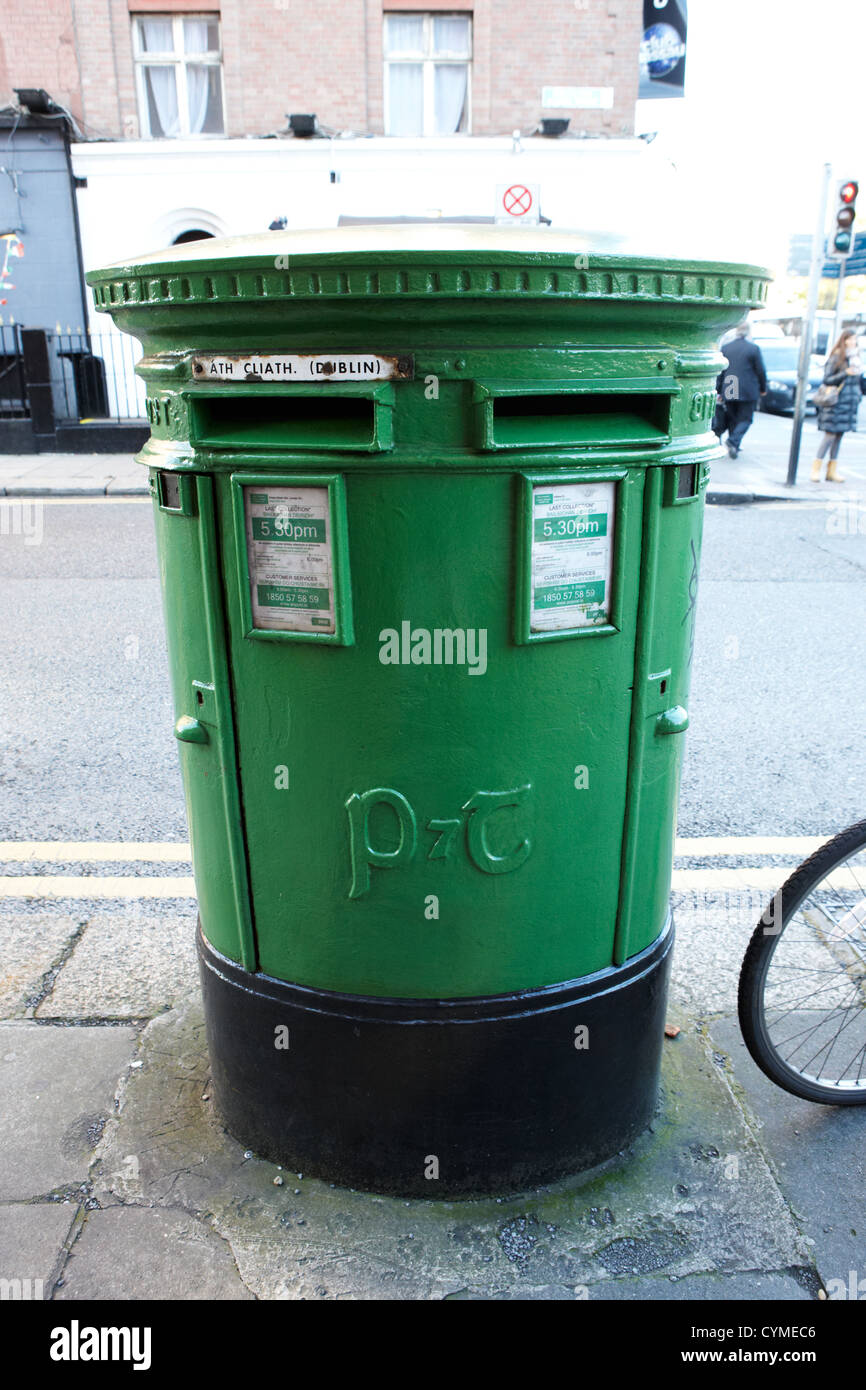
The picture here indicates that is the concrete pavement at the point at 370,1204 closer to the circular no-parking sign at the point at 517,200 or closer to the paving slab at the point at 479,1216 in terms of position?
the paving slab at the point at 479,1216

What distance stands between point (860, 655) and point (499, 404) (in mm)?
4596

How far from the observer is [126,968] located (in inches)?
117

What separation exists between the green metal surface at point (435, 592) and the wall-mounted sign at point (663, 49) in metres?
16.3

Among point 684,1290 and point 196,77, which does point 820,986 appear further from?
point 196,77

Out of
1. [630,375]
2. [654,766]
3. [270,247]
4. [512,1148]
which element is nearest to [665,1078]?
[512,1148]

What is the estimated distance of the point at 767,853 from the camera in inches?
144

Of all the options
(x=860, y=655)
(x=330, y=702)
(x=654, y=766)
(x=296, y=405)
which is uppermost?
(x=296, y=405)

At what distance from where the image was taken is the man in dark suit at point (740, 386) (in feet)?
41.0

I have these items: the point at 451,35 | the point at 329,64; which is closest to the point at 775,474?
the point at 451,35

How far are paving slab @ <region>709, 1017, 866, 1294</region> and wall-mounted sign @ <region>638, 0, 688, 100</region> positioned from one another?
1656 cm

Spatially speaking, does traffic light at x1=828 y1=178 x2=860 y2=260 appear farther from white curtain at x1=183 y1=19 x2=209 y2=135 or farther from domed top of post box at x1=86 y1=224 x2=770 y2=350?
domed top of post box at x1=86 y1=224 x2=770 y2=350

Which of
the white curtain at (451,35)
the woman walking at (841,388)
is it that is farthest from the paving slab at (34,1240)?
the white curtain at (451,35)
